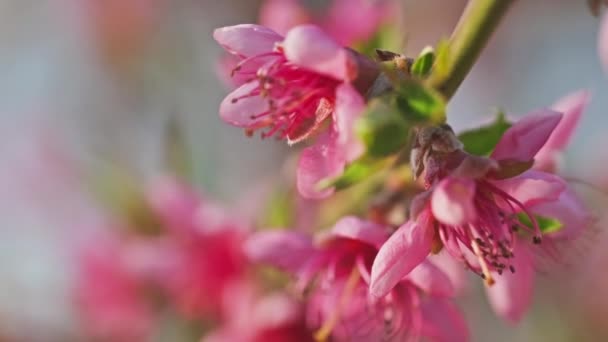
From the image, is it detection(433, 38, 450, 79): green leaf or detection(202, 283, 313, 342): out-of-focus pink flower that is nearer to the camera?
detection(433, 38, 450, 79): green leaf

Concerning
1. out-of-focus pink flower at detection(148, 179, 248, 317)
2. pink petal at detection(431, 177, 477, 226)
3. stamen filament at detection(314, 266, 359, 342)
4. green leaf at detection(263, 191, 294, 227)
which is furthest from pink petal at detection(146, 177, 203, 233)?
pink petal at detection(431, 177, 477, 226)

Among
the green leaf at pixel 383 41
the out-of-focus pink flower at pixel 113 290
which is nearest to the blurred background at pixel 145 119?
the out-of-focus pink flower at pixel 113 290

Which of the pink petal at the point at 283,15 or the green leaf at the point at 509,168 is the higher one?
the green leaf at the point at 509,168

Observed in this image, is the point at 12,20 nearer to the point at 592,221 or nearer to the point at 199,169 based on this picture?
the point at 199,169

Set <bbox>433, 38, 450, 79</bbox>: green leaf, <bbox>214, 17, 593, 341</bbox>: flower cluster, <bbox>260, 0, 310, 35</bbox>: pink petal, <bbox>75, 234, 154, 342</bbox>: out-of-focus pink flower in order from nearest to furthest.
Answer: <bbox>214, 17, 593, 341</bbox>: flower cluster, <bbox>433, 38, 450, 79</bbox>: green leaf, <bbox>260, 0, 310, 35</bbox>: pink petal, <bbox>75, 234, 154, 342</bbox>: out-of-focus pink flower

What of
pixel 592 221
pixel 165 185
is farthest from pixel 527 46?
pixel 592 221

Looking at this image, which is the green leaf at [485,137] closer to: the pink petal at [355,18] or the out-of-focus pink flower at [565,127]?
the out-of-focus pink flower at [565,127]

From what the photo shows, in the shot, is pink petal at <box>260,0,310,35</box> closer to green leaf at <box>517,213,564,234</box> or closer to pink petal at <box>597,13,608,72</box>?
pink petal at <box>597,13,608,72</box>
